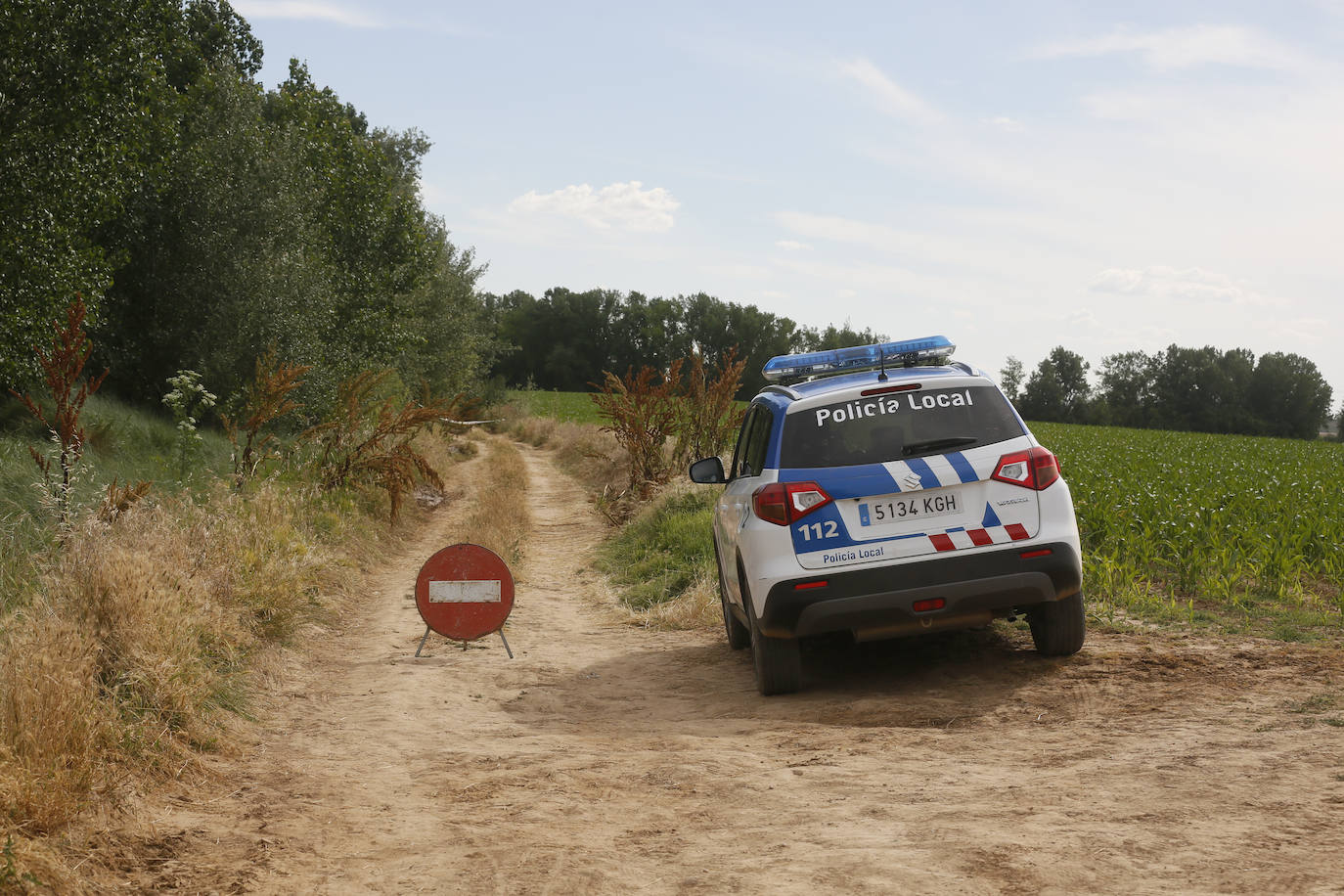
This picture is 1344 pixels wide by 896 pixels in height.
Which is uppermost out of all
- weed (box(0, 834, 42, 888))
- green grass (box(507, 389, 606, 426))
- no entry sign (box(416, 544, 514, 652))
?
green grass (box(507, 389, 606, 426))

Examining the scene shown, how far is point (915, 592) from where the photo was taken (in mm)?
6383

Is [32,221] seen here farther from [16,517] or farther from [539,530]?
[539,530]

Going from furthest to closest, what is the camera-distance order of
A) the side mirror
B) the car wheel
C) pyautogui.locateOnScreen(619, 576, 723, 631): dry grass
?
1. pyautogui.locateOnScreen(619, 576, 723, 631): dry grass
2. the car wheel
3. the side mirror

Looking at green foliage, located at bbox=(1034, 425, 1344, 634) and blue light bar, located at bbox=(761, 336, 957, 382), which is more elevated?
blue light bar, located at bbox=(761, 336, 957, 382)

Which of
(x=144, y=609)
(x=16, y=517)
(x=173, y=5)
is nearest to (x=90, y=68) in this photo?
(x=173, y=5)

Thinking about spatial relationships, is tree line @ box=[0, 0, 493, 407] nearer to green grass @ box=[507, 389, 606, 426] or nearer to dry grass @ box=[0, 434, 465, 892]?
dry grass @ box=[0, 434, 465, 892]

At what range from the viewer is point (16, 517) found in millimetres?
9625

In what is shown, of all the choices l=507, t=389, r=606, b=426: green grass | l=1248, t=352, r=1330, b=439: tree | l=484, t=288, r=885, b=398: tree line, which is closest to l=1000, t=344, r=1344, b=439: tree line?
l=1248, t=352, r=1330, b=439: tree

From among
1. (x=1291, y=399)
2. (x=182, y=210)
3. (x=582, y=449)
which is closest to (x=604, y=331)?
(x=1291, y=399)

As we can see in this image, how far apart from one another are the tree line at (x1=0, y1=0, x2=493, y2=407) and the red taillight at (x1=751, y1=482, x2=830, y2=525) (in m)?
11.2

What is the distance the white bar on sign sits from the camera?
885cm

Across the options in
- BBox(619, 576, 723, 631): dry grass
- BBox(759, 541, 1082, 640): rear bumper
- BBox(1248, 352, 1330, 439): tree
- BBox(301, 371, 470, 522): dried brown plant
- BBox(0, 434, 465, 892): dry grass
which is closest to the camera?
BBox(0, 434, 465, 892): dry grass

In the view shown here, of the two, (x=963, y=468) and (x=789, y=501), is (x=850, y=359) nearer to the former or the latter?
(x=963, y=468)

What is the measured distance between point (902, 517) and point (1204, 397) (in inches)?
4658
